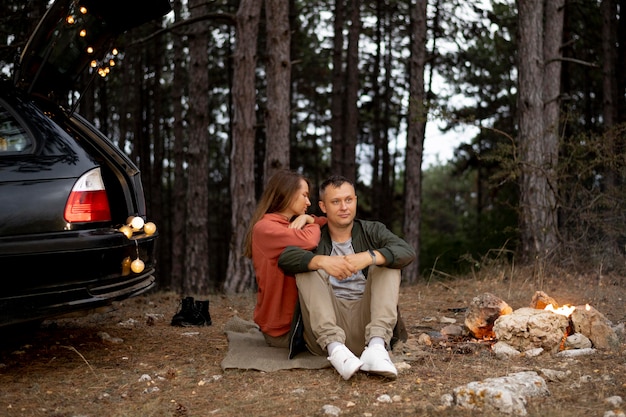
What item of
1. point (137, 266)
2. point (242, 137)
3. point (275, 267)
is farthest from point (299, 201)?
point (242, 137)

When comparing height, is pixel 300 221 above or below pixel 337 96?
below

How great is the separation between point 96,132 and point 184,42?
15579 millimetres

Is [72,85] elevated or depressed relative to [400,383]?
elevated

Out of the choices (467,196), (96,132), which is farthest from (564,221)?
(467,196)

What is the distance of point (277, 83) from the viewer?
9.26m

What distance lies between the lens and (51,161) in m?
4.13

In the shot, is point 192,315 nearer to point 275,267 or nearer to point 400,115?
point 275,267

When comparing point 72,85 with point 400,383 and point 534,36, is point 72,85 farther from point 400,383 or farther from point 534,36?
point 534,36

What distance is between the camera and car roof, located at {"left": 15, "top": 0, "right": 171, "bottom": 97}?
4.53 m

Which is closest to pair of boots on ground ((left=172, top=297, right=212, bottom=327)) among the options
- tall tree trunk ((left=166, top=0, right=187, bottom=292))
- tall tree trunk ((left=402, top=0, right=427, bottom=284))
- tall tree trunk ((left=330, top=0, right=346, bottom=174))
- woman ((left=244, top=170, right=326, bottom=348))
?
woman ((left=244, top=170, right=326, bottom=348))

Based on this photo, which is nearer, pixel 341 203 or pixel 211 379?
pixel 211 379

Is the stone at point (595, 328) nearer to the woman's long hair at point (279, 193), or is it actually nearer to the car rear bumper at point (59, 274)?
the woman's long hair at point (279, 193)

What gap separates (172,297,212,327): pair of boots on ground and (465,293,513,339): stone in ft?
8.41

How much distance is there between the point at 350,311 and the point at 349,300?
0.19m
